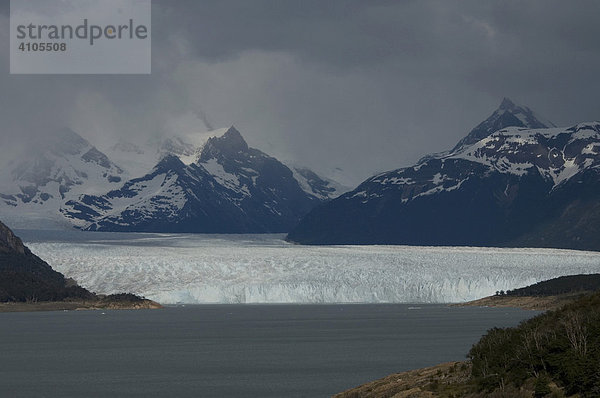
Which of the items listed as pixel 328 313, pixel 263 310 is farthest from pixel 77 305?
pixel 328 313

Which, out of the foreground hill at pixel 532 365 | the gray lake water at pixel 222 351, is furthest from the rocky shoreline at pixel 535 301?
the foreground hill at pixel 532 365

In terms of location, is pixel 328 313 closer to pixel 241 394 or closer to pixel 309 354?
pixel 309 354

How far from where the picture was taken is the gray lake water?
72688 mm

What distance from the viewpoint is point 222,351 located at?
102 metres

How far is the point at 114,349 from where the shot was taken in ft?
344

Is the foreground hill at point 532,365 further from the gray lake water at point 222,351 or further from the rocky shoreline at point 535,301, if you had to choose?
the rocky shoreline at point 535,301

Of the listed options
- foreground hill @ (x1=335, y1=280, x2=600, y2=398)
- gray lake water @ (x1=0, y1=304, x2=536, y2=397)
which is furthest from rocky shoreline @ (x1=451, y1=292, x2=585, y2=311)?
foreground hill @ (x1=335, y1=280, x2=600, y2=398)

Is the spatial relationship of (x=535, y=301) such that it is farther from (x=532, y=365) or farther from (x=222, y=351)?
(x=532, y=365)

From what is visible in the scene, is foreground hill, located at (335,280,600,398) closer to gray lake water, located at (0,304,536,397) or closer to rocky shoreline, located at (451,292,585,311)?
gray lake water, located at (0,304,536,397)

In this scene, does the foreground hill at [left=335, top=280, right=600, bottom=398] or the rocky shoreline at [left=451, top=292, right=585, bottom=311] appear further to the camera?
the rocky shoreline at [left=451, top=292, right=585, bottom=311]

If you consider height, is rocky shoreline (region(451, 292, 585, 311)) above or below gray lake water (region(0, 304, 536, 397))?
above

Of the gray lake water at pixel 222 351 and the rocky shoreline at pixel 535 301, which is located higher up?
the rocky shoreline at pixel 535 301

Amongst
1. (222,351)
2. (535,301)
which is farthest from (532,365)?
(535,301)

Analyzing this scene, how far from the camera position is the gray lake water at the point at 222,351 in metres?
72.7
